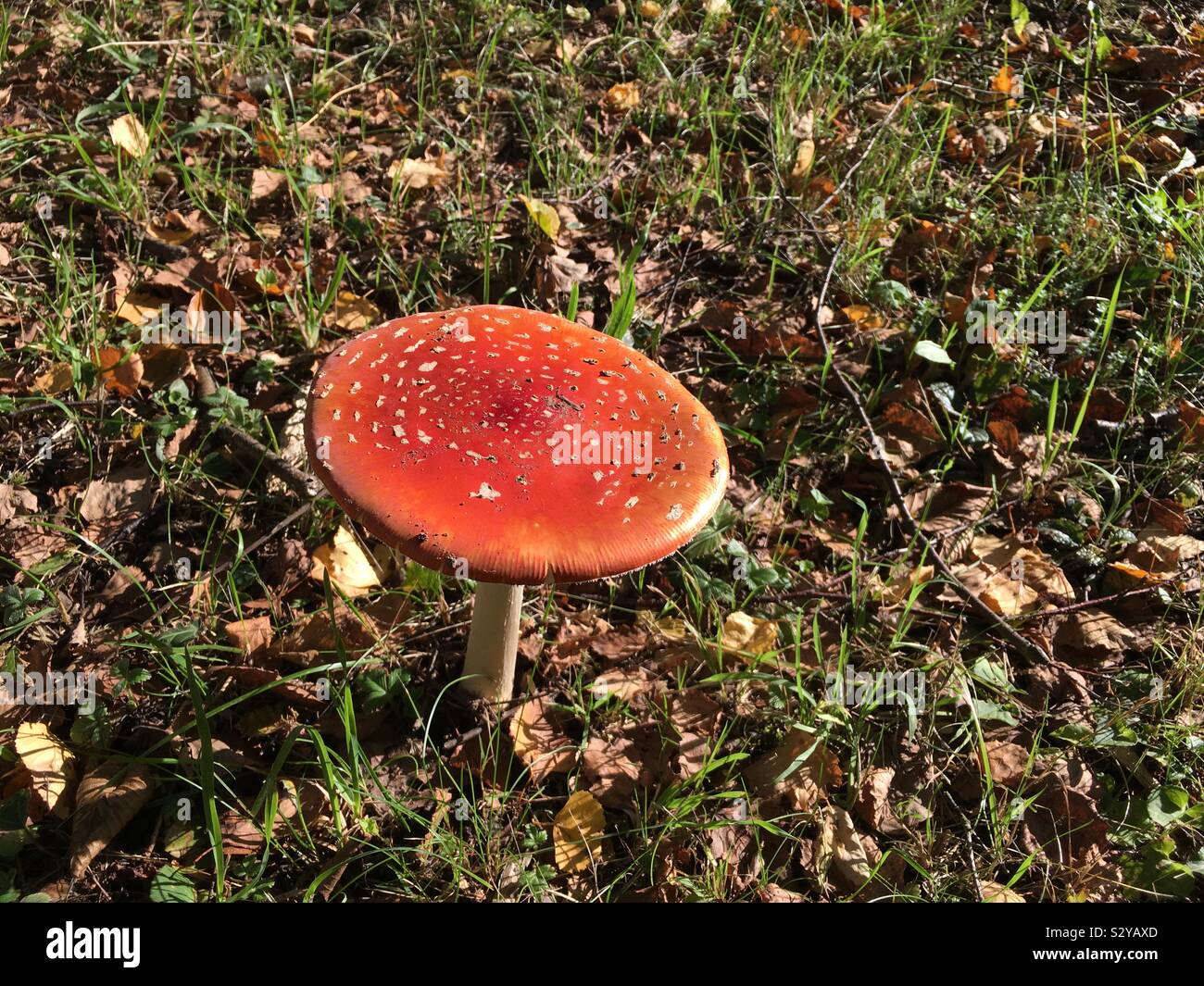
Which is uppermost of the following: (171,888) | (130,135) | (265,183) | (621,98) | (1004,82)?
(1004,82)

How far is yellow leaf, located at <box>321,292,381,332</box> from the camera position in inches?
142

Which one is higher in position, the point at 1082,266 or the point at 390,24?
the point at 390,24

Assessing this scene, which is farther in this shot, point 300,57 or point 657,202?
point 300,57

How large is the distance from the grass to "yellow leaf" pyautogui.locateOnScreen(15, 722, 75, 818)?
2 centimetres

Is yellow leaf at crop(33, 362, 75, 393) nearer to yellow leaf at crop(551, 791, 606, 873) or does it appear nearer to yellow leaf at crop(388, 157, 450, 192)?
yellow leaf at crop(388, 157, 450, 192)

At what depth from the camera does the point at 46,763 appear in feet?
8.13

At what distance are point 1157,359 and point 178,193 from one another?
14.2 feet

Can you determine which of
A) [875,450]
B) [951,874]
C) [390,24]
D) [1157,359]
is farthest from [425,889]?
[390,24]

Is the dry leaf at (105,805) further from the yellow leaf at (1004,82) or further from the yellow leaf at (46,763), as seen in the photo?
the yellow leaf at (1004,82)

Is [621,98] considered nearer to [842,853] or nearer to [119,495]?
[119,495]

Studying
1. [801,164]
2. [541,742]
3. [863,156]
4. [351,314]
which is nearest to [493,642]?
[541,742]

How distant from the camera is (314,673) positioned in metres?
2.76

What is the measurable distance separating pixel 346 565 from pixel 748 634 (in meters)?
1.38

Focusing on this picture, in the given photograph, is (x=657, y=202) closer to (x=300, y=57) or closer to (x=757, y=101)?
(x=757, y=101)
